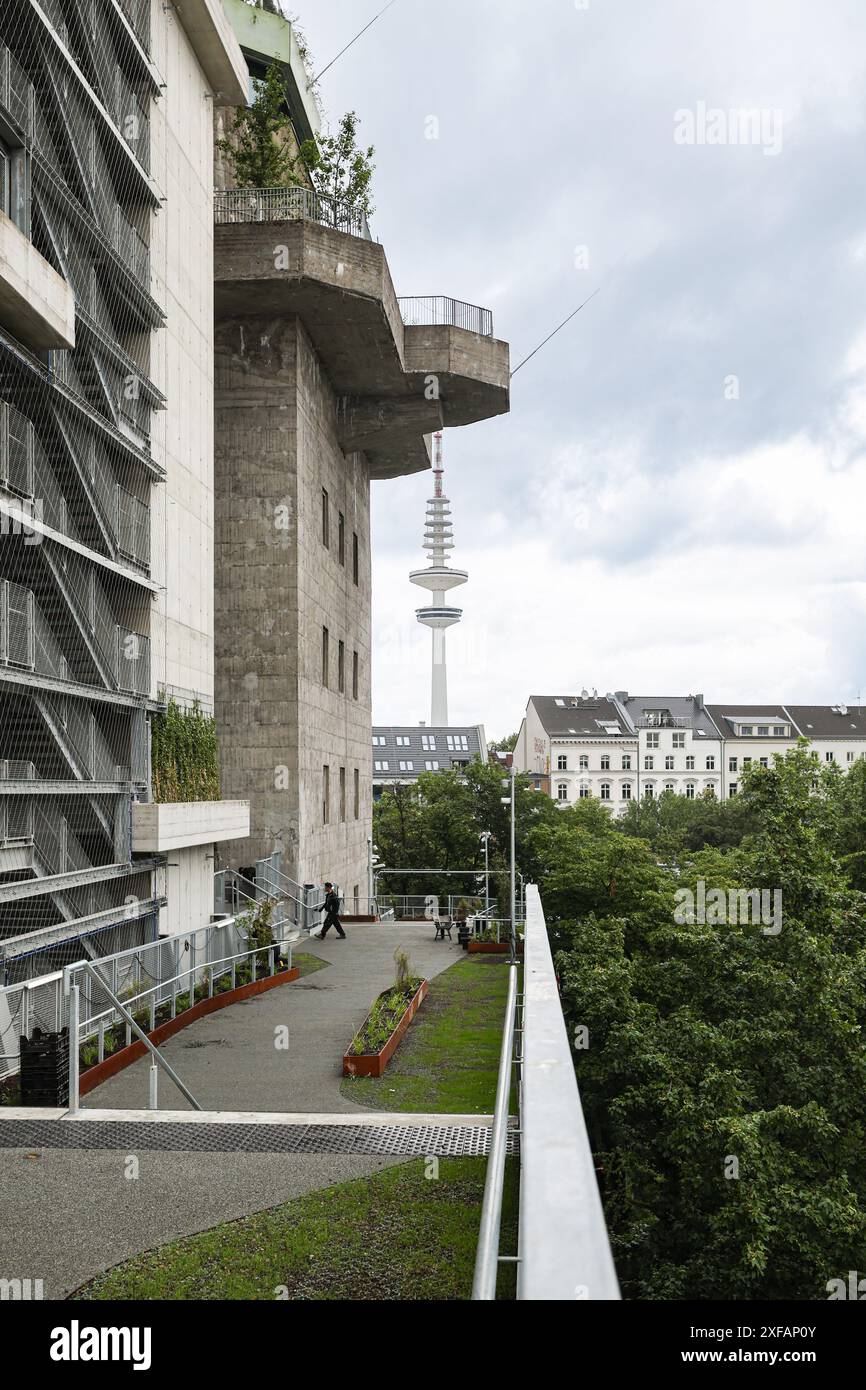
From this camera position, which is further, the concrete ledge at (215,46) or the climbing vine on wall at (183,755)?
the concrete ledge at (215,46)

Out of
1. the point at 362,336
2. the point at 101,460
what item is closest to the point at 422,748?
the point at 362,336

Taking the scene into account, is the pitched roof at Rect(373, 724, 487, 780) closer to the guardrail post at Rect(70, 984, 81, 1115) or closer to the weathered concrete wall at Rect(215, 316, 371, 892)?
the weathered concrete wall at Rect(215, 316, 371, 892)

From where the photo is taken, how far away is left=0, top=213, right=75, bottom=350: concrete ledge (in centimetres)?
1413

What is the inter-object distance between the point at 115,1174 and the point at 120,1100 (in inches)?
182

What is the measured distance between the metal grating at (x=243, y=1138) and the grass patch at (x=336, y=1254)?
90 cm

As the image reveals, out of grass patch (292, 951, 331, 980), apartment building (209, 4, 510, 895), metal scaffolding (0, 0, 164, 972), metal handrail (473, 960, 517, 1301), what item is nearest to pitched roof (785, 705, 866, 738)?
apartment building (209, 4, 510, 895)

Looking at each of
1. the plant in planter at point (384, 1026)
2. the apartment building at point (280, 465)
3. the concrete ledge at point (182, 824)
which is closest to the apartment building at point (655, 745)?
the apartment building at point (280, 465)

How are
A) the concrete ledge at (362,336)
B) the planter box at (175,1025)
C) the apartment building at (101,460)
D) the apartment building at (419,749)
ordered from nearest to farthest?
the planter box at (175,1025)
the apartment building at (101,460)
the concrete ledge at (362,336)
the apartment building at (419,749)

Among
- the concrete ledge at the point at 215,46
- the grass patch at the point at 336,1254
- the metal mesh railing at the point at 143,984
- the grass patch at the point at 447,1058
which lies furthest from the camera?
the concrete ledge at the point at 215,46

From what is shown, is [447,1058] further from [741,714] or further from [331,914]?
[741,714]

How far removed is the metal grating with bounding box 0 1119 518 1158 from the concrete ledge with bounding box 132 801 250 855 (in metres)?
10.6

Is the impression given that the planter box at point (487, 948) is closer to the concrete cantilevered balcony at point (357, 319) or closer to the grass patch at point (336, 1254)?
the concrete cantilevered balcony at point (357, 319)

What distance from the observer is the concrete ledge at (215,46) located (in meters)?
22.8
